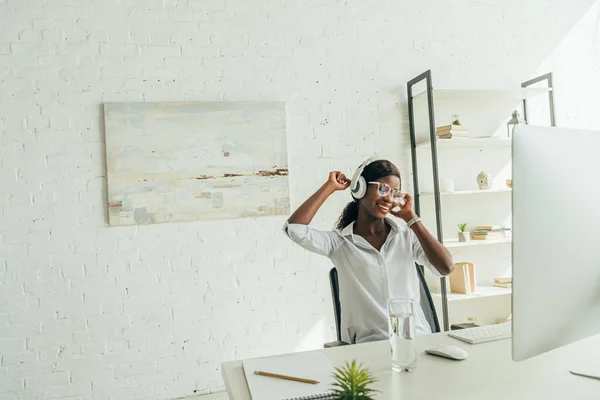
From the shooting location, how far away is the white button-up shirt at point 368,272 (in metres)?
1.92

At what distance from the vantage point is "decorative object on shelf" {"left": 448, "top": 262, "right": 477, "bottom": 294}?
339cm

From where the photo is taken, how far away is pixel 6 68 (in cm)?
296

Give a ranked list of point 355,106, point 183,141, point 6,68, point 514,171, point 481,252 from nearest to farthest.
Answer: point 514,171
point 6,68
point 183,141
point 355,106
point 481,252

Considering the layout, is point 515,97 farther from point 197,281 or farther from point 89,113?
point 89,113

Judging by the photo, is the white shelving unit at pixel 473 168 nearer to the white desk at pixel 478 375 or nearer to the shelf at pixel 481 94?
the shelf at pixel 481 94

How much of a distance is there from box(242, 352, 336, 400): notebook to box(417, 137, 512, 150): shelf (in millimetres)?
2290

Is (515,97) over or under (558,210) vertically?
over

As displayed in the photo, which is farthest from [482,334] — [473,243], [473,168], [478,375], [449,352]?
[473,168]

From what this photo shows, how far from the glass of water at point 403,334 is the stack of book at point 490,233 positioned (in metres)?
2.43

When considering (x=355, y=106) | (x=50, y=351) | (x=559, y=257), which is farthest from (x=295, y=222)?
(x=50, y=351)

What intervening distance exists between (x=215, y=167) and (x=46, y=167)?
960mm

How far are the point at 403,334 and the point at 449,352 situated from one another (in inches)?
6.9

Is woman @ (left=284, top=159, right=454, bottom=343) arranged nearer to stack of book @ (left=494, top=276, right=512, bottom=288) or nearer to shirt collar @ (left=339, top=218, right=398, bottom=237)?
shirt collar @ (left=339, top=218, right=398, bottom=237)

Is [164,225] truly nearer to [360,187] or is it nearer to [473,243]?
[360,187]
